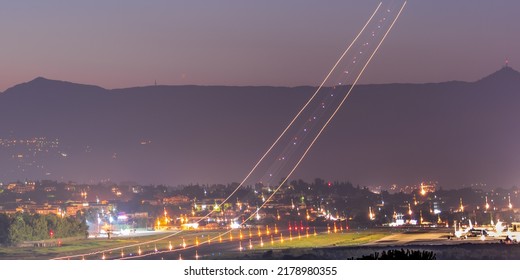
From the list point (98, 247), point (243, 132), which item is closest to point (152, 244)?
point (98, 247)

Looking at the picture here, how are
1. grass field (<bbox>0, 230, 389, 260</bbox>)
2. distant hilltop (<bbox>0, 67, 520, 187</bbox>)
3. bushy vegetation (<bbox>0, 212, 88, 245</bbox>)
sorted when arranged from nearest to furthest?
grass field (<bbox>0, 230, 389, 260</bbox>)
bushy vegetation (<bbox>0, 212, 88, 245</bbox>)
distant hilltop (<bbox>0, 67, 520, 187</bbox>)

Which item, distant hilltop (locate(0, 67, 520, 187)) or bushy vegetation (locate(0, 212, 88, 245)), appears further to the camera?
distant hilltop (locate(0, 67, 520, 187))

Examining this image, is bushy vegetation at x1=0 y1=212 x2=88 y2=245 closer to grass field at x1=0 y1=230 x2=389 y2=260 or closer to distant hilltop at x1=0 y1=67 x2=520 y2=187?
grass field at x1=0 y1=230 x2=389 y2=260

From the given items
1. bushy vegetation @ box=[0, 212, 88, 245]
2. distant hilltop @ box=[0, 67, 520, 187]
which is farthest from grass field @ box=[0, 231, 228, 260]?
distant hilltop @ box=[0, 67, 520, 187]

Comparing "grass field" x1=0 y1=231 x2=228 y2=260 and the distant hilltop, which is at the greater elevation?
the distant hilltop

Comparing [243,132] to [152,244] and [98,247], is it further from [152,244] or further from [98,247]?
[98,247]

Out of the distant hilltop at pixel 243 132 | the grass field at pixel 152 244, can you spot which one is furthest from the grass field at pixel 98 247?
the distant hilltop at pixel 243 132

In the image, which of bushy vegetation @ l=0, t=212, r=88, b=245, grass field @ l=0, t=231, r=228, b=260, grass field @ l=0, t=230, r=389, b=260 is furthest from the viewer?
bushy vegetation @ l=0, t=212, r=88, b=245
